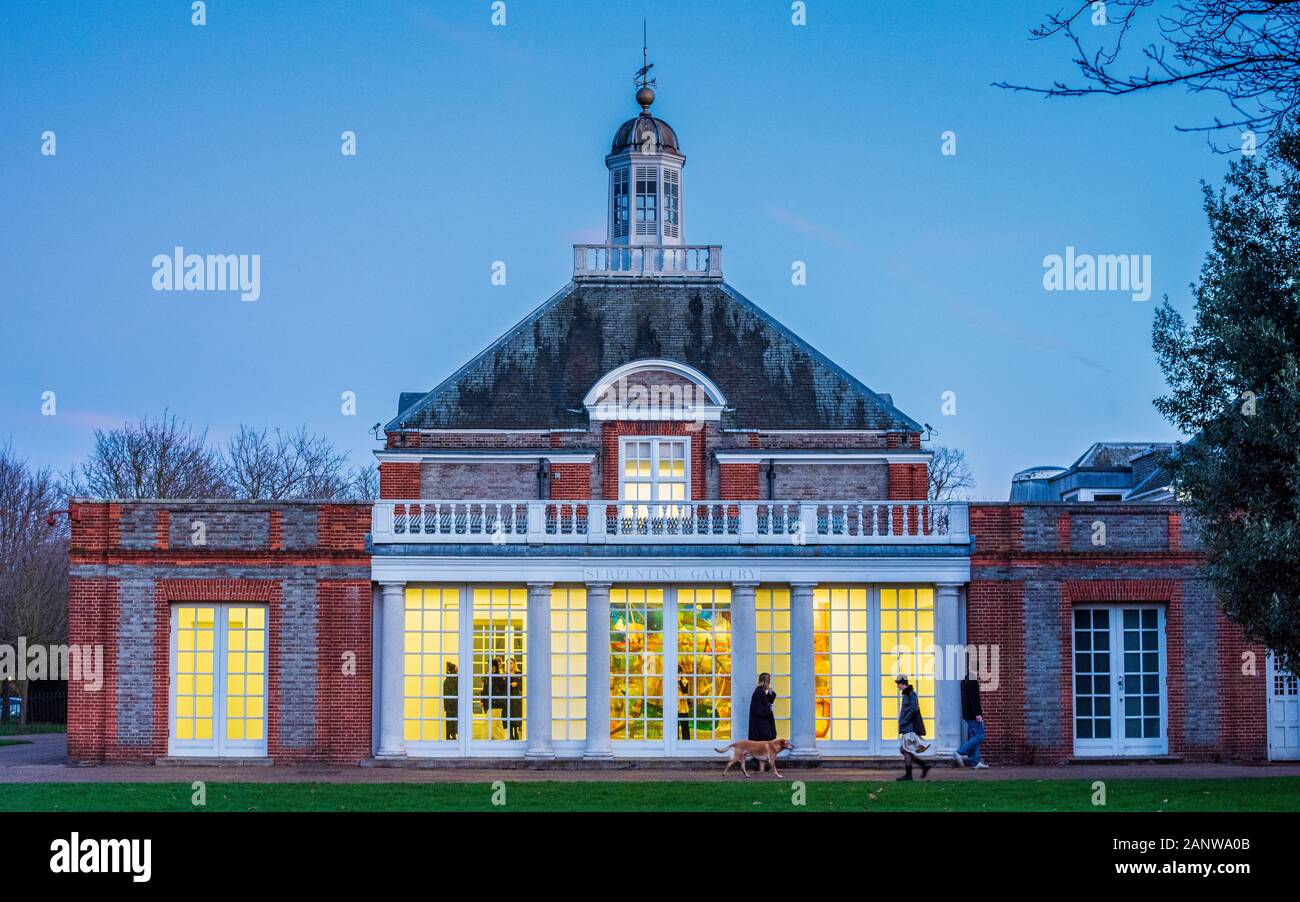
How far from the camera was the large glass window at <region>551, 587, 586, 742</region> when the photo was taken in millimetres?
28391

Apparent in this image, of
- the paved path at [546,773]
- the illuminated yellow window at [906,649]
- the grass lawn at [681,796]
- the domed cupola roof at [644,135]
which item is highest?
the domed cupola roof at [644,135]

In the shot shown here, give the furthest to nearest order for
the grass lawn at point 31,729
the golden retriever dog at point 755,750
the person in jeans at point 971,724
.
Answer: the grass lawn at point 31,729 → the person in jeans at point 971,724 → the golden retriever dog at point 755,750

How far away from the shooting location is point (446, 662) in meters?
28.4

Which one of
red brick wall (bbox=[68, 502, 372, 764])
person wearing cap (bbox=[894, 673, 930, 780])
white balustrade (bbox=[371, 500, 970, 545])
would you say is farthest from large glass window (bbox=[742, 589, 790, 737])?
red brick wall (bbox=[68, 502, 372, 764])

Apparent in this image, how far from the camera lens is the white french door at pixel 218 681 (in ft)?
91.7

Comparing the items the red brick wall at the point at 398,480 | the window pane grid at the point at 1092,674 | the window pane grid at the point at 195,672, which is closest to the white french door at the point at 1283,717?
the window pane grid at the point at 1092,674

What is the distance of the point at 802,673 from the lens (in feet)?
92.3

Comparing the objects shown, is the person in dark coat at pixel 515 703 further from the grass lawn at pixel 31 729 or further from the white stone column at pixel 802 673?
the grass lawn at pixel 31 729

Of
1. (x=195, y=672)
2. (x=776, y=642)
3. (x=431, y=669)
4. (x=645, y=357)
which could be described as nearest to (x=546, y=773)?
(x=431, y=669)

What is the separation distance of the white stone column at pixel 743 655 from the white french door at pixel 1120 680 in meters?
5.54

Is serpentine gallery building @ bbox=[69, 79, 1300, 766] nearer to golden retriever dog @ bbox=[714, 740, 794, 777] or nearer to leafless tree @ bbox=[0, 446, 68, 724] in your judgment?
golden retriever dog @ bbox=[714, 740, 794, 777]
